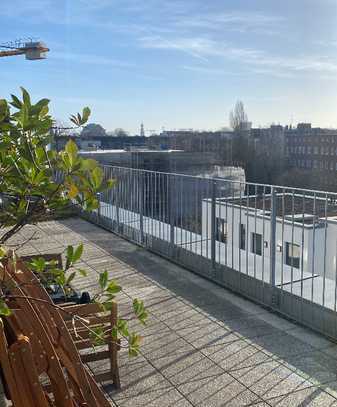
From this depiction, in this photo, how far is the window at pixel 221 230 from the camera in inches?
191

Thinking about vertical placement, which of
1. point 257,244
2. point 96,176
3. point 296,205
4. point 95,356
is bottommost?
point 95,356

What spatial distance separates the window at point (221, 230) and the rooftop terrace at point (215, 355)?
1.52 feet

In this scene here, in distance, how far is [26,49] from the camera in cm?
3497

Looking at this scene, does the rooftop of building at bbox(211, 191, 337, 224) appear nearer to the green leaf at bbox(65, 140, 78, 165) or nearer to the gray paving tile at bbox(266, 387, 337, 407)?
the gray paving tile at bbox(266, 387, 337, 407)

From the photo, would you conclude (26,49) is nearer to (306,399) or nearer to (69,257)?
(306,399)

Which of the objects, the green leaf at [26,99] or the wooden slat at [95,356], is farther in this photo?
the wooden slat at [95,356]

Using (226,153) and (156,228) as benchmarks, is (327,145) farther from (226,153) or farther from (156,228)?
(156,228)

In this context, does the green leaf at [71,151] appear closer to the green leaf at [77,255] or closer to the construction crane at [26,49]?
the green leaf at [77,255]

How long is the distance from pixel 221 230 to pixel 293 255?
107 centimetres

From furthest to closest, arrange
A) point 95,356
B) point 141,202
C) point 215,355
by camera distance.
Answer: point 141,202, point 215,355, point 95,356

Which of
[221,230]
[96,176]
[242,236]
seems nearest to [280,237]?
[242,236]

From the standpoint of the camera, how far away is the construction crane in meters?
31.9

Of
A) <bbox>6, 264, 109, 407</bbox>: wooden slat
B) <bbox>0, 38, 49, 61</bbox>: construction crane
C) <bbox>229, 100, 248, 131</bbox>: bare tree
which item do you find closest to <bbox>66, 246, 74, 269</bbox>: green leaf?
<bbox>6, 264, 109, 407</bbox>: wooden slat

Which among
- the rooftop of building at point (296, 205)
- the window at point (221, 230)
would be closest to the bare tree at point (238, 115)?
the window at point (221, 230)
